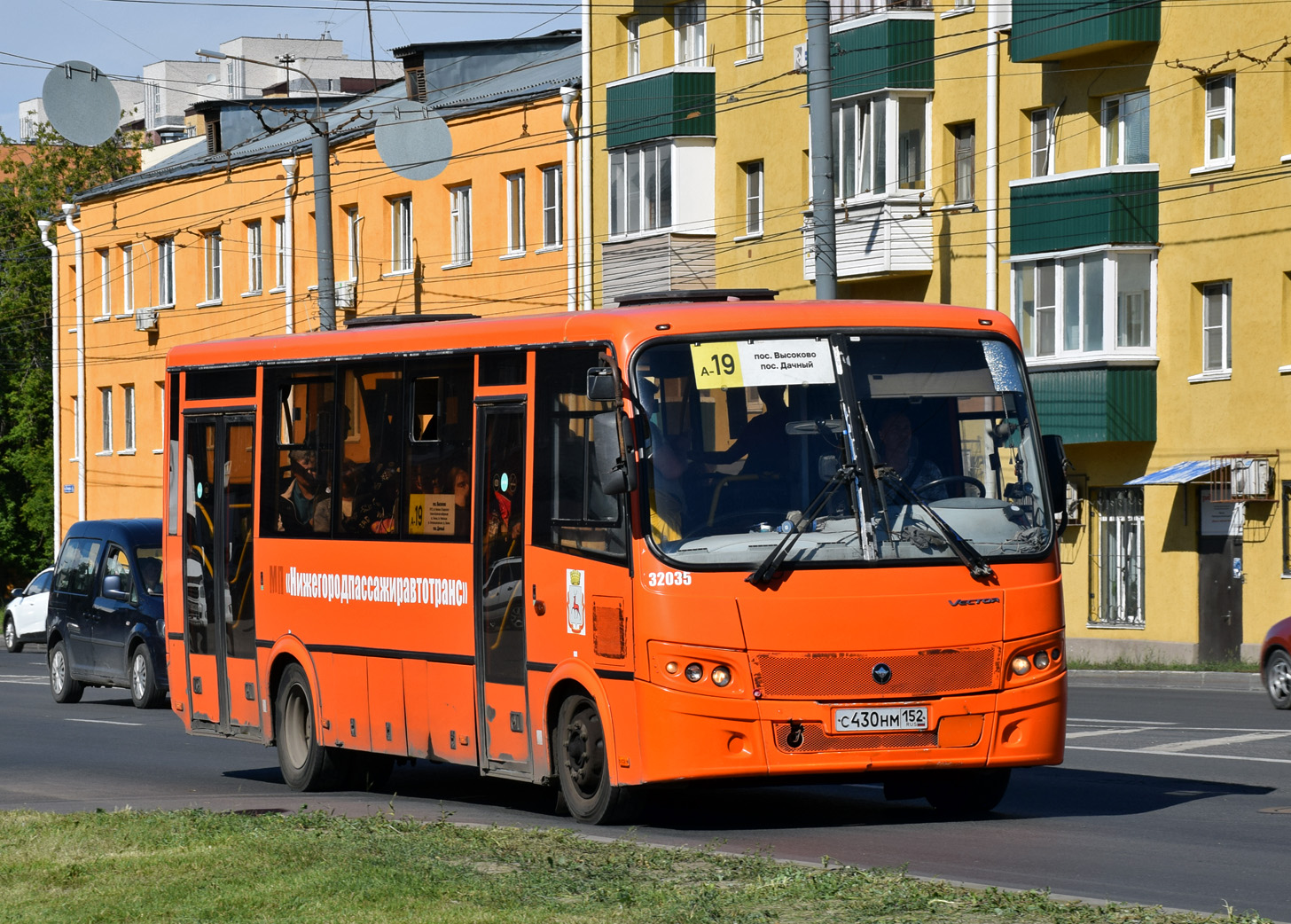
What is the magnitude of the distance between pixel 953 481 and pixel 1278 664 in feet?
37.1

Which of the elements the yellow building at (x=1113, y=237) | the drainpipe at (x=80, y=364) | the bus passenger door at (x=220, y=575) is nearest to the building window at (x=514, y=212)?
the yellow building at (x=1113, y=237)

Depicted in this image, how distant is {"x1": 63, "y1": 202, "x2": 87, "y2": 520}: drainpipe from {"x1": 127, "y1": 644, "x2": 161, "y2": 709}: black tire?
130ft

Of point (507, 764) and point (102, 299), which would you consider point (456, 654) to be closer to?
point (507, 764)

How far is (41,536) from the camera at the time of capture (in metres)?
75.9

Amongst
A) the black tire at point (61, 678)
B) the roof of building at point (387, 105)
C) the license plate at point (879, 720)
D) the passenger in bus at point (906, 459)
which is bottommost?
the black tire at point (61, 678)

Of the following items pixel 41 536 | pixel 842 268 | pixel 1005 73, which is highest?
pixel 1005 73

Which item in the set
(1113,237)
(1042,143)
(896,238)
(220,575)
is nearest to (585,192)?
(896,238)

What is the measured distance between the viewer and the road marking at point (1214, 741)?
1708 centimetres

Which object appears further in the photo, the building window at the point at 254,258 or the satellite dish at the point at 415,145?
the building window at the point at 254,258

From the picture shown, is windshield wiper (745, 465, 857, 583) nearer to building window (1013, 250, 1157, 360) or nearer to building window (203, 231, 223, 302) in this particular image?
building window (1013, 250, 1157, 360)

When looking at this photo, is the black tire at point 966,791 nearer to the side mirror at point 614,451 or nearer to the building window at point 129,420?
the side mirror at point 614,451

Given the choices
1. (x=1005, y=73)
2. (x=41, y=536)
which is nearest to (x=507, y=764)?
(x=1005, y=73)

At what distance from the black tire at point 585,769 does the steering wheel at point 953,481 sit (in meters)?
2.03

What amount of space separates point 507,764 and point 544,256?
34.4m
